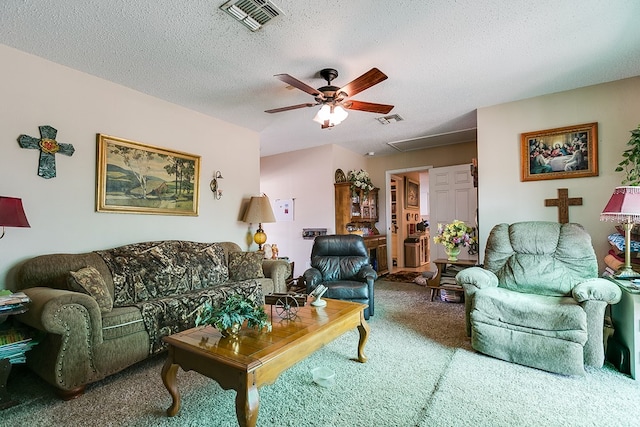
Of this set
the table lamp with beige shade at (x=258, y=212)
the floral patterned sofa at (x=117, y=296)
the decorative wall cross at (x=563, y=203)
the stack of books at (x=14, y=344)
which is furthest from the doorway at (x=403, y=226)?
the stack of books at (x=14, y=344)

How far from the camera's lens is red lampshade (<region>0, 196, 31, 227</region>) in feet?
6.73

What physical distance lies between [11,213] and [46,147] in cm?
81

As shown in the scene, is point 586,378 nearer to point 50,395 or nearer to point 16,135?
point 50,395

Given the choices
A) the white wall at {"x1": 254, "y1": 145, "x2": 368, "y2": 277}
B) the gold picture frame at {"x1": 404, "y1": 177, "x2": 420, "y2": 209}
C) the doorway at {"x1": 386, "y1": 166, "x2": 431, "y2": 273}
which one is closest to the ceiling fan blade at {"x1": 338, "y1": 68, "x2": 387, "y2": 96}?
the white wall at {"x1": 254, "y1": 145, "x2": 368, "y2": 277}

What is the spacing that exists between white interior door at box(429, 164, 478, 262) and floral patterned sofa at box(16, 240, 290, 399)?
3388 mm

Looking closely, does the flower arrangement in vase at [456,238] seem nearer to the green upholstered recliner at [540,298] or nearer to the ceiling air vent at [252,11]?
the green upholstered recliner at [540,298]

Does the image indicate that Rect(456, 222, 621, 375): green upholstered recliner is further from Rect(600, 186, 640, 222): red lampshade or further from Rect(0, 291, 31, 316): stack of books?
Rect(0, 291, 31, 316): stack of books

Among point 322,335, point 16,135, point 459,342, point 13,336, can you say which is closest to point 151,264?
point 13,336

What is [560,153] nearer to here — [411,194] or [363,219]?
[363,219]

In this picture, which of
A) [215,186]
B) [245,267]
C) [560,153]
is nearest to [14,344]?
[245,267]

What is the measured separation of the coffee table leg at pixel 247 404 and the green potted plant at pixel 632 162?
3921 millimetres

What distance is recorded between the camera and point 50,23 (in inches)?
85.0

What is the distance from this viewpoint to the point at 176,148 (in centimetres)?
362

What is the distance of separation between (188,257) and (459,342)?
2.77 m
